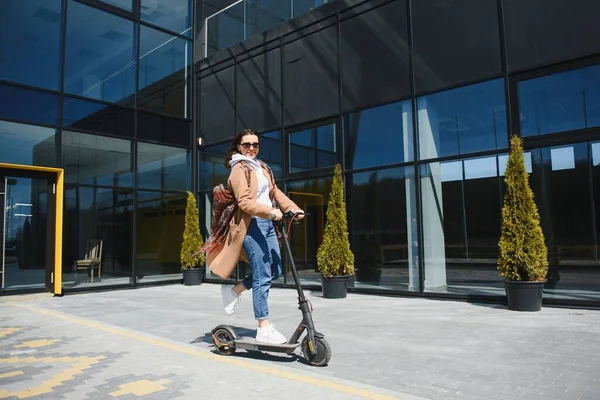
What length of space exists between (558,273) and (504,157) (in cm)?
203

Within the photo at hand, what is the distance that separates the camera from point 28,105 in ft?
31.4

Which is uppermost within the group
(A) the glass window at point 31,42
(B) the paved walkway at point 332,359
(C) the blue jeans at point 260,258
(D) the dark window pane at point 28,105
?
(A) the glass window at point 31,42

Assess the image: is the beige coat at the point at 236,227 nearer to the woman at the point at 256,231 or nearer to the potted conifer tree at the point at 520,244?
the woman at the point at 256,231

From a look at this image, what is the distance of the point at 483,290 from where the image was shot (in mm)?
7812

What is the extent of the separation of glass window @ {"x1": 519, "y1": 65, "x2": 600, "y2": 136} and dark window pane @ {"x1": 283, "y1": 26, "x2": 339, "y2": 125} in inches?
144

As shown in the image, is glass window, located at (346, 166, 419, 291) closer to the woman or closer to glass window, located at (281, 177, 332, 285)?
glass window, located at (281, 177, 332, 285)

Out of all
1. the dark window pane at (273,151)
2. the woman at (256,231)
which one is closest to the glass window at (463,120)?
the dark window pane at (273,151)

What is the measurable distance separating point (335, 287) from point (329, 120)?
3.57m

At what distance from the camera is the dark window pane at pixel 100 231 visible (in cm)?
1012

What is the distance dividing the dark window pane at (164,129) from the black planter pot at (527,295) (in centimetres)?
908

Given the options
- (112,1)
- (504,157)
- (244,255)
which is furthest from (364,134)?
(112,1)

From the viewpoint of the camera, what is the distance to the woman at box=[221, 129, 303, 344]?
13.0 ft

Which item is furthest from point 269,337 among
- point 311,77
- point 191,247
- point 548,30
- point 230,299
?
point 191,247

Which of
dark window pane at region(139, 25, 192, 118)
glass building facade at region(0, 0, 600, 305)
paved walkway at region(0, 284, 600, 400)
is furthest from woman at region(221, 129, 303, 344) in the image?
dark window pane at region(139, 25, 192, 118)
